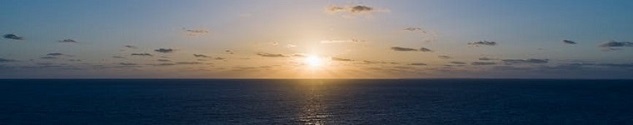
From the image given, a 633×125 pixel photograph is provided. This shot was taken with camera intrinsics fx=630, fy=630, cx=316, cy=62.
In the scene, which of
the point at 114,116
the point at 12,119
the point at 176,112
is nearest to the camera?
the point at 12,119

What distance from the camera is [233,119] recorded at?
8281 centimetres

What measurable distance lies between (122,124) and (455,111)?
5053cm

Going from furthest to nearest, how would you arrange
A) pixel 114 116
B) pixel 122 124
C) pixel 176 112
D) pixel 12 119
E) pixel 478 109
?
pixel 478 109 < pixel 176 112 < pixel 114 116 < pixel 12 119 < pixel 122 124

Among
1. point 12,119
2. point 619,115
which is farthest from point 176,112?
point 619,115

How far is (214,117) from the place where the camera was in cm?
8594

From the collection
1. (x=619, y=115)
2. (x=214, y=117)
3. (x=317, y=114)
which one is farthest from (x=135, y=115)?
(x=619, y=115)

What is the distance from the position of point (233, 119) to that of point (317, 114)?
14991 millimetres

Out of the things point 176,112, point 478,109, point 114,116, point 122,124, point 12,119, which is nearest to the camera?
point 122,124

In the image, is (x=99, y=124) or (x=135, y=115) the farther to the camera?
(x=135, y=115)

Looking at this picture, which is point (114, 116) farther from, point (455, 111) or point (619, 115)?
point (619, 115)

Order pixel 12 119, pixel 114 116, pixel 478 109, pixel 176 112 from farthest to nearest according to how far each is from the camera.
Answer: pixel 478 109, pixel 176 112, pixel 114 116, pixel 12 119

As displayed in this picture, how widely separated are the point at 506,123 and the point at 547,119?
950 cm

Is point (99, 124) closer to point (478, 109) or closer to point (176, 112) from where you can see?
point (176, 112)

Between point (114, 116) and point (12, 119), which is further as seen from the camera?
point (114, 116)
